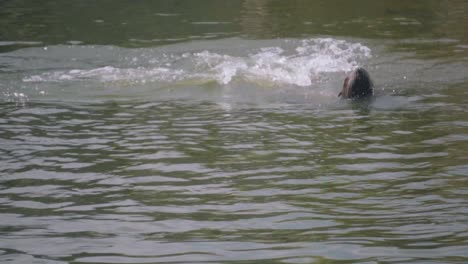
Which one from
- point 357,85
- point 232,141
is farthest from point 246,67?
point 232,141

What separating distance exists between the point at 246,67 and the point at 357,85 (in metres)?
2.40

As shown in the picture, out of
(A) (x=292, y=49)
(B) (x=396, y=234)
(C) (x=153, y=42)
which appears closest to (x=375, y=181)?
(B) (x=396, y=234)

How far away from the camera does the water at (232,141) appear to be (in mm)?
6363

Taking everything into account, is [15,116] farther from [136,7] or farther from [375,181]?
[136,7]

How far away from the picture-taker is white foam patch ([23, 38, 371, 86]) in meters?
13.2

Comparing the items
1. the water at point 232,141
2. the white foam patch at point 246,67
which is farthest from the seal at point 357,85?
the white foam patch at point 246,67

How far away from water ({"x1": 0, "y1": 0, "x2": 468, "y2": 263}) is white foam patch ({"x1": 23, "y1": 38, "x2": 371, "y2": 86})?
0.05 m

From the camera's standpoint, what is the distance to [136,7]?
66.9 feet

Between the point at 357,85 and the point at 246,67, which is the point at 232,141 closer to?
the point at 357,85

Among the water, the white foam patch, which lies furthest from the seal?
the white foam patch

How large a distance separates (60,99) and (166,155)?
11.6 ft

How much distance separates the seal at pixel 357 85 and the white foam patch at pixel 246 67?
108cm

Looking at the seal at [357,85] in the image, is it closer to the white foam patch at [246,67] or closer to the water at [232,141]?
the water at [232,141]

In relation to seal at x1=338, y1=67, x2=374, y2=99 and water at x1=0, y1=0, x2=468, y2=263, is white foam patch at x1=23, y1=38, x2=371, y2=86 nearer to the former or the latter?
water at x1=0, y1=0, x2=468, y2=263
